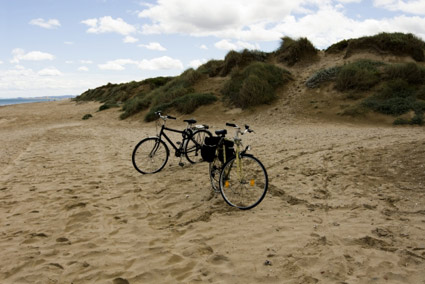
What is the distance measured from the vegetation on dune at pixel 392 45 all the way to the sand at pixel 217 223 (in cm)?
1300

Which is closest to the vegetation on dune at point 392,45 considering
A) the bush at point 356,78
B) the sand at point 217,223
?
the bush at point 356,78

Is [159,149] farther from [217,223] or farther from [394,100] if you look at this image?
[394,100]

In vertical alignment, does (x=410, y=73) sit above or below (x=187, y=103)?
above

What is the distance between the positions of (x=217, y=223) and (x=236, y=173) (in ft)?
2.90

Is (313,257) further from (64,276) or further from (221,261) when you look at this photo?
(64,276)

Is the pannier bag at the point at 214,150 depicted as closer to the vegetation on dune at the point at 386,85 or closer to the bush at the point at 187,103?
the vegetation on dune at the point at 386,85

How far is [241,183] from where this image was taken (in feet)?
16.1

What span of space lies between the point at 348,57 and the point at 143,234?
18.8 meters

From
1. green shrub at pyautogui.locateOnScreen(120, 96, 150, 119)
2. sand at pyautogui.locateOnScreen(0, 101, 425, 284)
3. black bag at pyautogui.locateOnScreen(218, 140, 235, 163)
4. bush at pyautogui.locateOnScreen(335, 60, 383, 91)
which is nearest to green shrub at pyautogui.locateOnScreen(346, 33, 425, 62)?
bush at pyautogui.locateOnScreen(335, 60, 383, 91)

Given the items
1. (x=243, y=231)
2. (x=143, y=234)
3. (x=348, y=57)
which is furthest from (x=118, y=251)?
(x=348, y=57)

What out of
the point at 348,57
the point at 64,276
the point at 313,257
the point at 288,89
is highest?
the point at 348,57

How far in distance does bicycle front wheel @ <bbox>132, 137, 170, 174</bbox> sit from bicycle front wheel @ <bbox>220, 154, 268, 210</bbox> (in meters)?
2.23

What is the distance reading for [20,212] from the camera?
16.1 feet

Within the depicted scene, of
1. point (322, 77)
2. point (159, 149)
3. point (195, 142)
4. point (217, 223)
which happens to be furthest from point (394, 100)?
point (217, 223)
